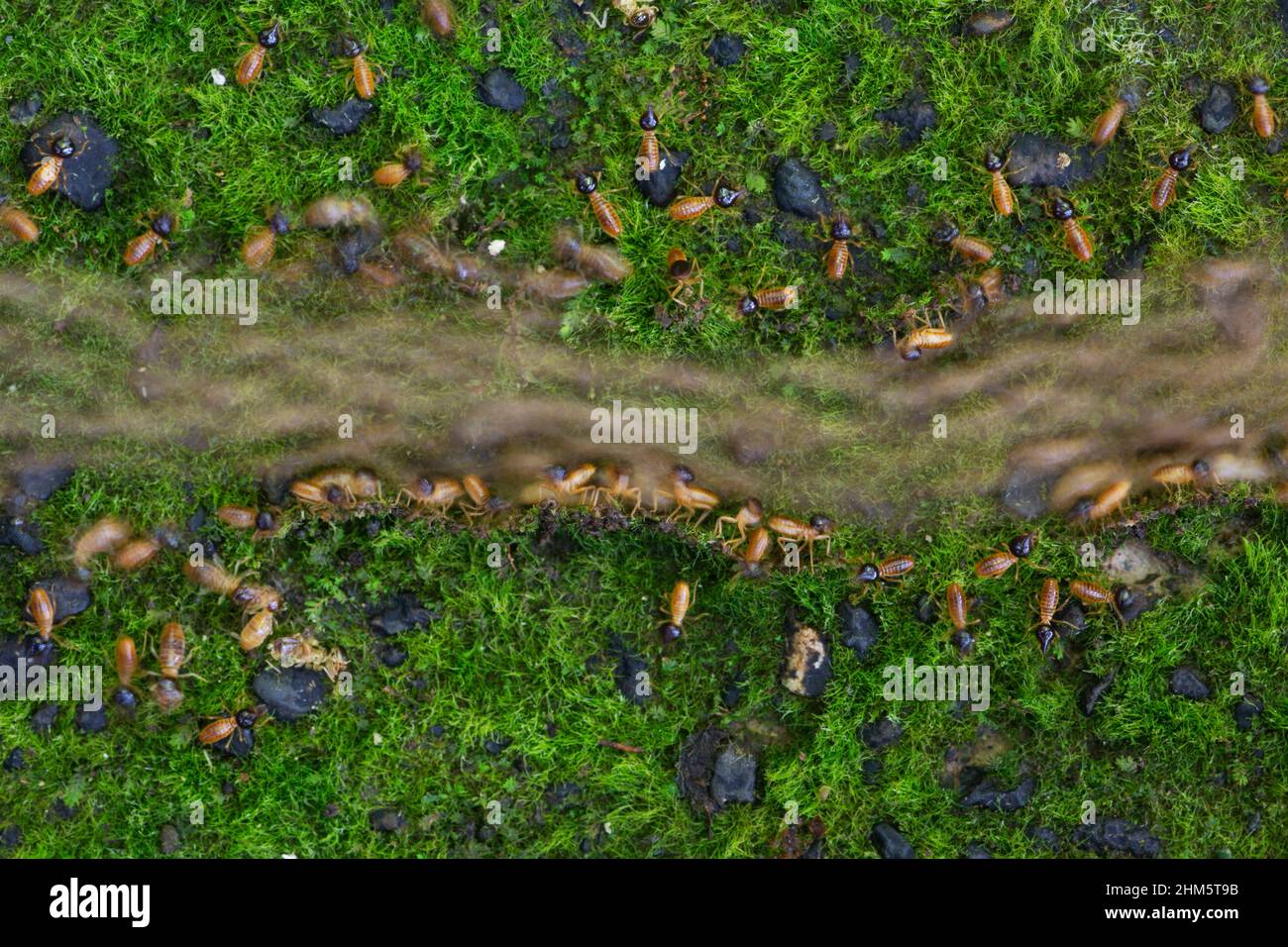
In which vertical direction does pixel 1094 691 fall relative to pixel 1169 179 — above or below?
below

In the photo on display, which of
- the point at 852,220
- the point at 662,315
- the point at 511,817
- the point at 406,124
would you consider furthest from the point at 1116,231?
the point at 511,817

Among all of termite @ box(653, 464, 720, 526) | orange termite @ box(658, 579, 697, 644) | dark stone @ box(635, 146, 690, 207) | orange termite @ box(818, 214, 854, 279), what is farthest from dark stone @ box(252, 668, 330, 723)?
orange termite @ box(818, 214, 854, 279)

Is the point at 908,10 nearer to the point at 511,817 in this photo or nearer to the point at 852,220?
the point at 852,220

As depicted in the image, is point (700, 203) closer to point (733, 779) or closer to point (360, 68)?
point (360, 68)

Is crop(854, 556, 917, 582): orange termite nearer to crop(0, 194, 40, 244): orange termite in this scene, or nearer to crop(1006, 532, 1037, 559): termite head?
crop(1006, 532, 1037, 559): termite head

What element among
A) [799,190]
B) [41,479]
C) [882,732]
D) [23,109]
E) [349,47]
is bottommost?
[882,732]

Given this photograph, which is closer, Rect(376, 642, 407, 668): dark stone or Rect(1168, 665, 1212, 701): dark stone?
Rect(376, 642, 407, 668): dark stone

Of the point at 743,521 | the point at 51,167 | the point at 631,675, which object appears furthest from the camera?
the point at 631,675

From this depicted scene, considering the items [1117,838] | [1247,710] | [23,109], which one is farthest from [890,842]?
[23,109]
